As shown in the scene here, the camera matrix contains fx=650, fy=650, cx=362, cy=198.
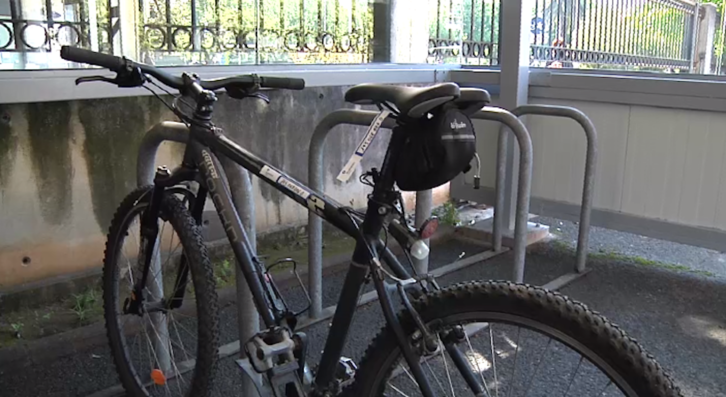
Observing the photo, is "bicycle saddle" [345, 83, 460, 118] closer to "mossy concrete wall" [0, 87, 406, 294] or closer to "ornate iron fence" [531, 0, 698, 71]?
"mossy concrete wall" [0, 87, 406, 294]

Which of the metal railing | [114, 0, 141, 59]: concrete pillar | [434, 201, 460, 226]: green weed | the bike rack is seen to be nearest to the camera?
the bike rack

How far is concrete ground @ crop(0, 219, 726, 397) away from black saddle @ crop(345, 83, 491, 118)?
150 cm

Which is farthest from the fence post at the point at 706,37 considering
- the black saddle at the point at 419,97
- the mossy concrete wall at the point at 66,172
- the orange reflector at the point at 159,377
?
the orange reflector at the point at 159,377

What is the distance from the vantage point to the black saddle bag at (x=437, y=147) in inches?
58.3

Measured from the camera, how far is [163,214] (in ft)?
7.11

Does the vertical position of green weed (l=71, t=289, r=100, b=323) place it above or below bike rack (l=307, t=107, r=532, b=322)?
below

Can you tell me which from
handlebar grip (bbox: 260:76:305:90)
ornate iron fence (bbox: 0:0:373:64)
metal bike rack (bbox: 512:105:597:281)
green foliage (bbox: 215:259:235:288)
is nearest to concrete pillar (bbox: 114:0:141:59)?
ornate iron fence (bbox: 0:0:373:64)

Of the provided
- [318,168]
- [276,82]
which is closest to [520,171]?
[318,168]

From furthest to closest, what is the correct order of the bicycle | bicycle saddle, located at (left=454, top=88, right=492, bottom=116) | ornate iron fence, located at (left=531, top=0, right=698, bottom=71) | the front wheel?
ornate iron fence, located at (left=531, top=0, right=698, bottom=71) → bicycle saddle, located at (left=454, top=88, right=492, bottom=116) → the bicycle → the front wheel

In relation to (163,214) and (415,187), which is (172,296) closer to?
(163,214)

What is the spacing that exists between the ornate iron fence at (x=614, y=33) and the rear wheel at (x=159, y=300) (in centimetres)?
364

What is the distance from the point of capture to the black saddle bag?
1481 mm

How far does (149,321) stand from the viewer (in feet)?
7.75

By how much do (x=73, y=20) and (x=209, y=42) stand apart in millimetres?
822
